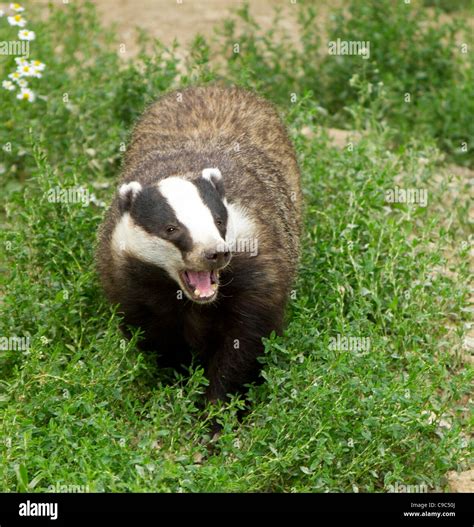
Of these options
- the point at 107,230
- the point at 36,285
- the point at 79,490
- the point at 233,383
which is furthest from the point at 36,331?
the point at 79,490

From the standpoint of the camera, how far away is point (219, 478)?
15.3 ft

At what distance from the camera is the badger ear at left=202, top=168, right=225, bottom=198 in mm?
5199

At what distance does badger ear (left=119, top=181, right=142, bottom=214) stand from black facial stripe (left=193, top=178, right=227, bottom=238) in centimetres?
29

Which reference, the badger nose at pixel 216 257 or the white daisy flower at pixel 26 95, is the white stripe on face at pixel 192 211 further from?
the white daisy flower at pixel 26 95

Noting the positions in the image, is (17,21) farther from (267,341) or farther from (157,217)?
(267,341)

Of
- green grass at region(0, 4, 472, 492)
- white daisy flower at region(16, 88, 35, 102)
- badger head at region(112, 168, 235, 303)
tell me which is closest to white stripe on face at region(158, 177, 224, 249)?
badger head at region(112, 168, 235, 303)

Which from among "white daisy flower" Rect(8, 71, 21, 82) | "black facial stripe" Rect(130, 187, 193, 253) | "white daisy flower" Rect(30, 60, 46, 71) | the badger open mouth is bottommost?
the badger open mouth

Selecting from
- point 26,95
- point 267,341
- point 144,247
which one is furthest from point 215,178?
point 26,95

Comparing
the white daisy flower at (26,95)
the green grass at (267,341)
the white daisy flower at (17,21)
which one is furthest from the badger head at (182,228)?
the white daisy flower at (17,21)

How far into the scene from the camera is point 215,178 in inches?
206

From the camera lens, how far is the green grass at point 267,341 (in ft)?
16.0

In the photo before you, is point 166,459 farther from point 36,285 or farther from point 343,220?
point 343,220

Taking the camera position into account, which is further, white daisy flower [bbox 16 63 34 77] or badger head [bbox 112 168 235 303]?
white daisy flower [bbox 16 63 34 77]

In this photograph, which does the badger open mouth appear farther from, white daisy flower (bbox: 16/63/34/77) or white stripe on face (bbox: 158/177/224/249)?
white daisy flower (bbox: 16/63/34/77)
